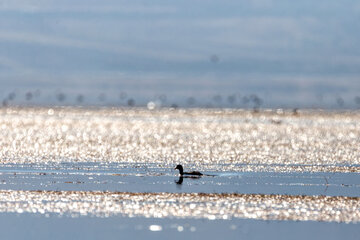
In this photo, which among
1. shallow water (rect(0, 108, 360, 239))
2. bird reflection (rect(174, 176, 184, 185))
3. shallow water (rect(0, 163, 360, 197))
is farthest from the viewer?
bird reflection (rect(174, 176, 184, 185))

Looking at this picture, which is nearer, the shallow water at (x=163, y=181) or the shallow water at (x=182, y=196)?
the shallow water at (x=182, y=196)

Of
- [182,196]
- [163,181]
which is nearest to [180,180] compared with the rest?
[163,181]

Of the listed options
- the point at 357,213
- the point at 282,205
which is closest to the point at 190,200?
the point at 282,205

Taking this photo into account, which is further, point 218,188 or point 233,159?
point 233,159

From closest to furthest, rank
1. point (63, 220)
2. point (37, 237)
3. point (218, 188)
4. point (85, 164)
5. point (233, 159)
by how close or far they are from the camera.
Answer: point (37, 237), point (63, 220), point (218, 188), point (85, 164), point (233, 159)

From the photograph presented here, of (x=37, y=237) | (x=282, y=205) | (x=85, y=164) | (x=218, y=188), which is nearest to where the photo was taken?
(x=37, y=237)

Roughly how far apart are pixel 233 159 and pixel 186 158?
135 inches

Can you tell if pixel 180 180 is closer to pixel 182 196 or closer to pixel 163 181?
pixel 163 181

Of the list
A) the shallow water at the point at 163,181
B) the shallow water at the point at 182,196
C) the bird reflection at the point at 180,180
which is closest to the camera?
the shallow water at the point at 182,196

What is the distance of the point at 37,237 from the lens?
3216 centimetres

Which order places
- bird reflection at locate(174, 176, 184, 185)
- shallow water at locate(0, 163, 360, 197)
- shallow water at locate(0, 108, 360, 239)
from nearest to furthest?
shallow water at locate(0, 108, 360, 239) → shallow water at locate(0, 163, 360, 197) → bird reflection at locate(174, 176, 184, 185)

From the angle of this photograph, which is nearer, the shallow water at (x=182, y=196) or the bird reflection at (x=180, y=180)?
the shallow water at (x=182, y=196)

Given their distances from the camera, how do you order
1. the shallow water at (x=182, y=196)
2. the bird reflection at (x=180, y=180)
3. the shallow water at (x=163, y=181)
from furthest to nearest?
the bird reflection at (x=180, y=180) → the shallow water at (x=163, y=181) → the shallow water at (x=182, y=196)

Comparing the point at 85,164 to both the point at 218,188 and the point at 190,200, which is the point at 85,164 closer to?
the point at 218,188
